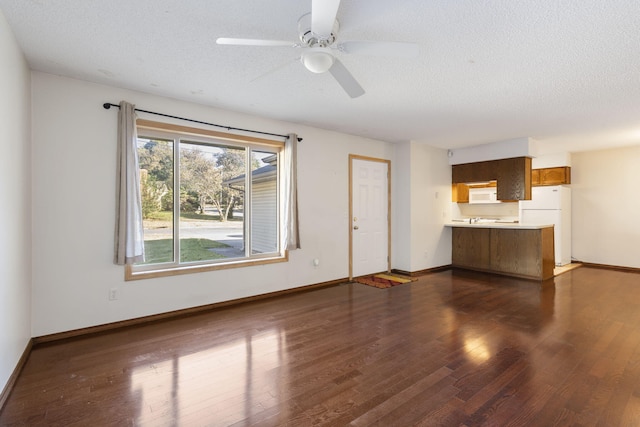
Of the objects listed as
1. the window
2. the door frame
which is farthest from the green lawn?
the door frame

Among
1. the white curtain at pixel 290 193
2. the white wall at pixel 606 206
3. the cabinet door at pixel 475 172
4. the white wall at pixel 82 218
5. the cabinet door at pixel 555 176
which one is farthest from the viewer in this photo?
the cabinet door at pixel 555 176

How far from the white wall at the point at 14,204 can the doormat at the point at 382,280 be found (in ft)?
13.7

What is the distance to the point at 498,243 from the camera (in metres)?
5.95

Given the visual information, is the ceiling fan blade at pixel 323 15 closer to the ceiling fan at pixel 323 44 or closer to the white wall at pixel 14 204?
the ceiling fan at pixel 323 44

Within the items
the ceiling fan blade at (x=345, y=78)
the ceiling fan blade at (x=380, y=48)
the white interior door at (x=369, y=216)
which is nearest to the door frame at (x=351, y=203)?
A: the white interior door at (x=369, y=216)

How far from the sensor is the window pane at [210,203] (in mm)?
3875

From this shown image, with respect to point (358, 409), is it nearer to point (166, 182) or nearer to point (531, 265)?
point (166, 182)

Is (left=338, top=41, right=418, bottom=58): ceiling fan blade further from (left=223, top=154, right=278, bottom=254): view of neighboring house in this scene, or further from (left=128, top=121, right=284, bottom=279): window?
(left=223, top=154, right=278, bottom=254): view of neighboring house

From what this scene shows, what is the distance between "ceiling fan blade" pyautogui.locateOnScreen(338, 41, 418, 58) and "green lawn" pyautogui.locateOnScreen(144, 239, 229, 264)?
9.63 feet

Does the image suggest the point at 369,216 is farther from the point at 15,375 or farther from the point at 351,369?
the point at 15,375

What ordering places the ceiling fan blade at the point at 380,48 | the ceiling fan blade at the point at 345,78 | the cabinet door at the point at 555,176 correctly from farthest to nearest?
the cabinet door at the point at 555,176 < the ceiling fan blade at the point at 345,78 < the ceiling fan blade at the point at 380,48

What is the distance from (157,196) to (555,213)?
7.32 metres

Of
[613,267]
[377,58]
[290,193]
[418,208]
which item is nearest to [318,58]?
[377,58]

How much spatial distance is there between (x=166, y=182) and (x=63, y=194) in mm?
978
